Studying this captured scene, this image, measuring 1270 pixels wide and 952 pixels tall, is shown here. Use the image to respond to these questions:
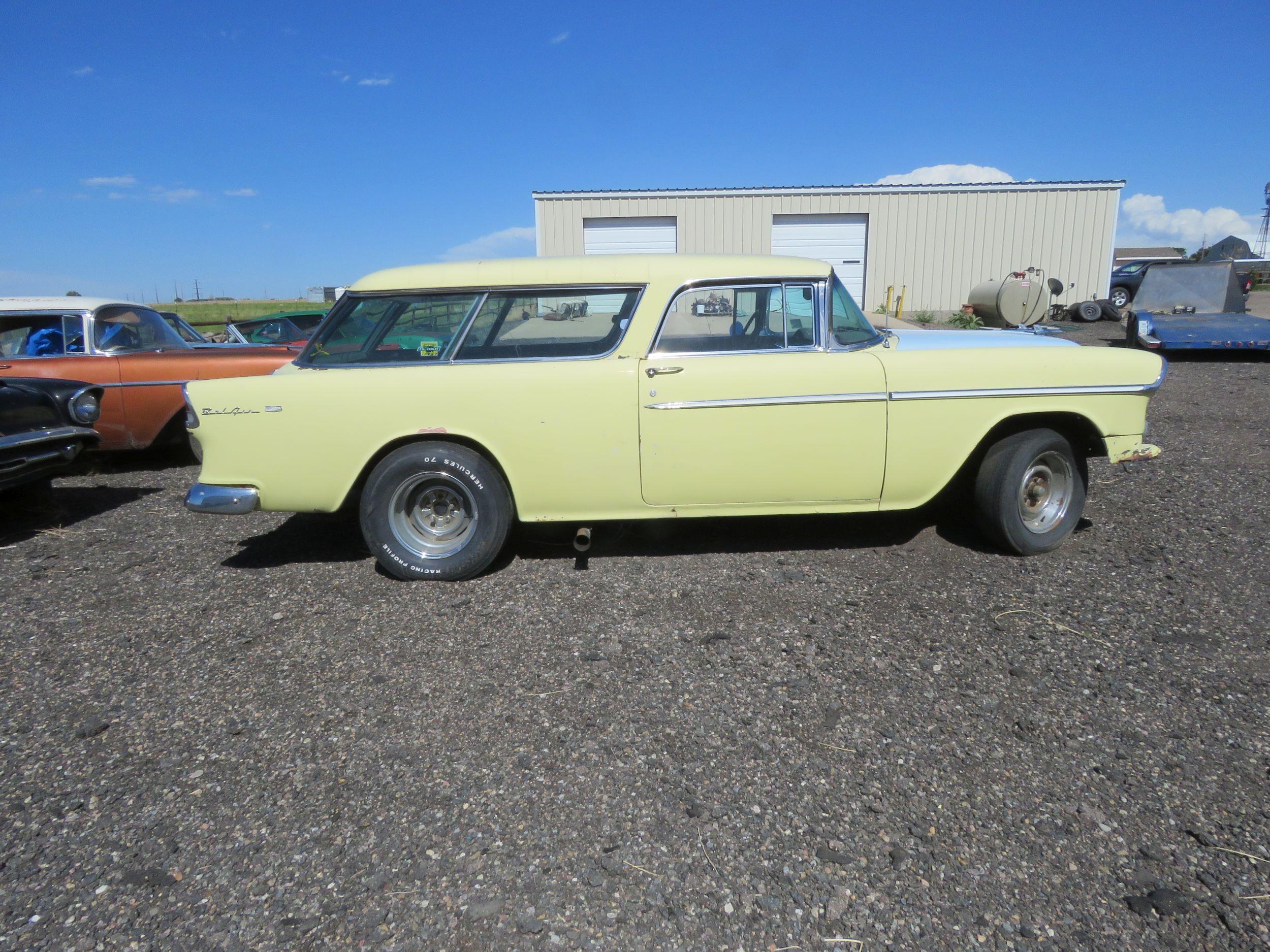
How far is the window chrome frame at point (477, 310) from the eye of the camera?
165 inches

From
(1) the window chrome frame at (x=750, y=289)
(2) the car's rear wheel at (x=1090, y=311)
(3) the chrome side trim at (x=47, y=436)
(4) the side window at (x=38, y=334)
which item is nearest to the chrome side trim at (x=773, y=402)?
(1) the window chrome frame at (x=750, y=289)

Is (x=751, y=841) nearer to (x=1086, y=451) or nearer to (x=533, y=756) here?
(x=533, y=756)

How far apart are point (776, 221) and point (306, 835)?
19518 mm

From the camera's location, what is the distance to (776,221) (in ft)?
65.5

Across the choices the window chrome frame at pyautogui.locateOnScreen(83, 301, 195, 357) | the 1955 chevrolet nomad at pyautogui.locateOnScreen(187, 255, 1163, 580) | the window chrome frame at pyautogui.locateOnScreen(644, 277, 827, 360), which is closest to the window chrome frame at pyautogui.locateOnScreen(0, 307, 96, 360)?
the window chrome frame at pyautogui.locateOnScreen(83, 301, 195, 357)

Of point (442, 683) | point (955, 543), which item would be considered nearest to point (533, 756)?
point (442, 683)

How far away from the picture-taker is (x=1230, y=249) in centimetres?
7269

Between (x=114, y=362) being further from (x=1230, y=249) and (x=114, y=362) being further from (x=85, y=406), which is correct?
(x=1230, y=249)

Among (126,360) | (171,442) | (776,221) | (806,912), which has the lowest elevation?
(806,912)

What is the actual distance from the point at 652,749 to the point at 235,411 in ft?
8.93

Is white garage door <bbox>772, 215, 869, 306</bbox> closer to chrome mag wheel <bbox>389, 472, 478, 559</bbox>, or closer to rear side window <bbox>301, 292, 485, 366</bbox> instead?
rear side window <bbox>301, 292, 485, 366</bbox>

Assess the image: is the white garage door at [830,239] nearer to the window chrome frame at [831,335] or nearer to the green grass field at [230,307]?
the window chrome frame at [831,335]

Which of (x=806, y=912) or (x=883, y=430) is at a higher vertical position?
(x=883, y=430)

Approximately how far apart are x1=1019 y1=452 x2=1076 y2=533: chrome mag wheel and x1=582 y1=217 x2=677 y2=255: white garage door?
53.9 feet
